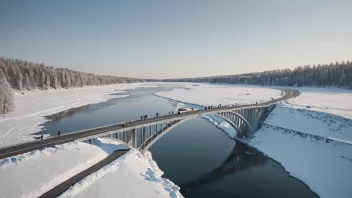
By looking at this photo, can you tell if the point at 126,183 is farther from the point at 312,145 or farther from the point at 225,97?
the point at 225,97

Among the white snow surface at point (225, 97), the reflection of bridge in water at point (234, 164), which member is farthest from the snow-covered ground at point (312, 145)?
the white snow surface at point (225, 97)

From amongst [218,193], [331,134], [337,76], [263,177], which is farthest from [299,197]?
[337,76]

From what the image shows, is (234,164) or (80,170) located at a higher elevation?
(80,170)

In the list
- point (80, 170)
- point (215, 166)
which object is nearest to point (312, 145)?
point (215, 166)

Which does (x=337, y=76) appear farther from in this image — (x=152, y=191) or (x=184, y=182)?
(x=152, y=191)

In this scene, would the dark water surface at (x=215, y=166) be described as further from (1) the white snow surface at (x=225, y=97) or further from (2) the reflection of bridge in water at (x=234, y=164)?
(1) the white snow surface at (x=225, y=97)

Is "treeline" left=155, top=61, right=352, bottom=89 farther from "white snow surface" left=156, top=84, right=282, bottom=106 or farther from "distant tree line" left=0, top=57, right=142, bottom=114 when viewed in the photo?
"distant tree line" left=0, top=57, right=142, bottom=114

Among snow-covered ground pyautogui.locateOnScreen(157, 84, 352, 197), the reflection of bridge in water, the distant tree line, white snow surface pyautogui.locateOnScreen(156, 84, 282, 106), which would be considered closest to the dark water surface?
the reflection of bridge in water
